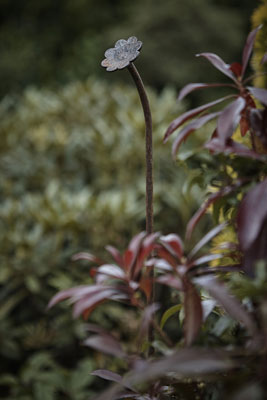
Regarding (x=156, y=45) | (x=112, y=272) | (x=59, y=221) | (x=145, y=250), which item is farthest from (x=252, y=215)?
(x=156, y=45)

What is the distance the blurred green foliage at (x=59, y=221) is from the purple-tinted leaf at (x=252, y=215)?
1135 millimetres

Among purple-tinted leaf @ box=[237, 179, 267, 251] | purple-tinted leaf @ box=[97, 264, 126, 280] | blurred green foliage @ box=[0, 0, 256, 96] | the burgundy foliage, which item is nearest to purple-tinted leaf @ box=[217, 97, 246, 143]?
the burgundy foliage

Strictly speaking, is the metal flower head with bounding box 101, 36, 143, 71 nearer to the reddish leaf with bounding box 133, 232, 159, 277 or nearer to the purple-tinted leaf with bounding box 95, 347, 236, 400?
the reddish leaf with bounding box 133, 232, 159, 277

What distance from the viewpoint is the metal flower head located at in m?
0.85

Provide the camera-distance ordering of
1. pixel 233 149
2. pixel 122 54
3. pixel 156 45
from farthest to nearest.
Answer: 1. pixel 156 45
2. pixel 122 54
3. pixel 233 149

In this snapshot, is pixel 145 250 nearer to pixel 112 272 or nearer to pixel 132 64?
pixel 112 272

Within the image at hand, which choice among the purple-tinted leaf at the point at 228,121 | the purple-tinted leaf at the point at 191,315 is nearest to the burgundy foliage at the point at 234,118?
the purple-tinted leaf at the point at 228,121

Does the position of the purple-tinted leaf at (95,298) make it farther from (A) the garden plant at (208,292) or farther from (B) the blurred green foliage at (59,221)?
(B) the blurred green foliage at (59,221)

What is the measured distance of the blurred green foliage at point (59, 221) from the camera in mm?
2102

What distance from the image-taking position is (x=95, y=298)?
800mm

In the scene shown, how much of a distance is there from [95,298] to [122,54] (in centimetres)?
47

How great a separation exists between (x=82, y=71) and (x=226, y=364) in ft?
28.2

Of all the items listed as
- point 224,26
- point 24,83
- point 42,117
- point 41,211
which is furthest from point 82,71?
point 41,211

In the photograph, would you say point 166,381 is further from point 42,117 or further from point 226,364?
point 42,117
